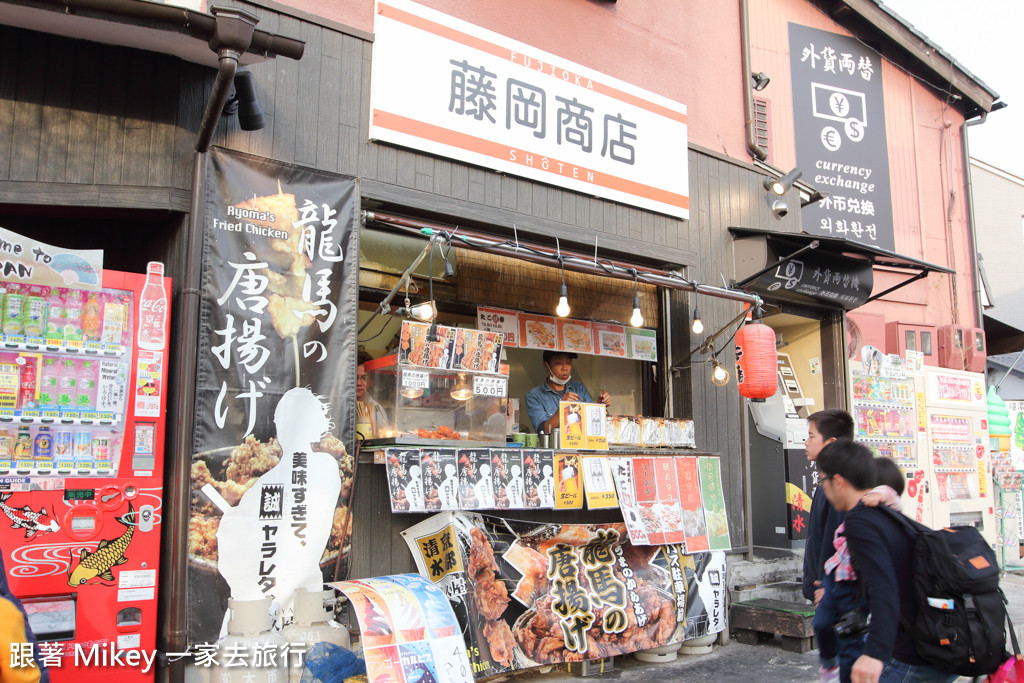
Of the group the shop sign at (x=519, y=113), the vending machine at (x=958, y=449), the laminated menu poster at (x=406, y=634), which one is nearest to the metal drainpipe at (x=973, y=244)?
the vending machine at (x=958, y=449)

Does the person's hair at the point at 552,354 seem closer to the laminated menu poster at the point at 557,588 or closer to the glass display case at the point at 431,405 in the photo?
the glass display case at the point at 431,405

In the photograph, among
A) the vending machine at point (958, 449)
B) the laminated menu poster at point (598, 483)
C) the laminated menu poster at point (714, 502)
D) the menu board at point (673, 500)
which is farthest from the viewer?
the vending machine at point (958, 449)

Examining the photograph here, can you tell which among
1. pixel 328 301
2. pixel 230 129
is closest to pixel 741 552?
pixel 328 301

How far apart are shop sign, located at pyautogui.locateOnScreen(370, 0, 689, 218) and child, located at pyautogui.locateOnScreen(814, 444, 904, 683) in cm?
472

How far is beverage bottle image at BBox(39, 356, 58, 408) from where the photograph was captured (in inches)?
195

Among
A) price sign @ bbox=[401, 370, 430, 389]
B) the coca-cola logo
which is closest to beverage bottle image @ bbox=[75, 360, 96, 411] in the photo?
the coca-cola logo

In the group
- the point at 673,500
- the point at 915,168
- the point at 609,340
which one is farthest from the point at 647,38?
the point at 915,168

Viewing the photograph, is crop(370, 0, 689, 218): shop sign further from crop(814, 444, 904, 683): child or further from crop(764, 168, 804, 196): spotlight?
crop(814, 444, 904, 683): child

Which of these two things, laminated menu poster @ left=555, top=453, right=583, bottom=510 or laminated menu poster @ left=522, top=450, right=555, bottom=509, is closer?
laminated menu poster @ left=522, top=450, right=555, bottom=509

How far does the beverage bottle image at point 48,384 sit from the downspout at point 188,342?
2.53 feet

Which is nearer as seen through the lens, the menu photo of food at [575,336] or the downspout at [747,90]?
the menu photo of food at [575,336]

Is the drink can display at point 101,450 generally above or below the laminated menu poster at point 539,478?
above

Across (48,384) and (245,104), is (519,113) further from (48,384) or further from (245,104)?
(48,384)

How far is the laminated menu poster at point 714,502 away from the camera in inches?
320
